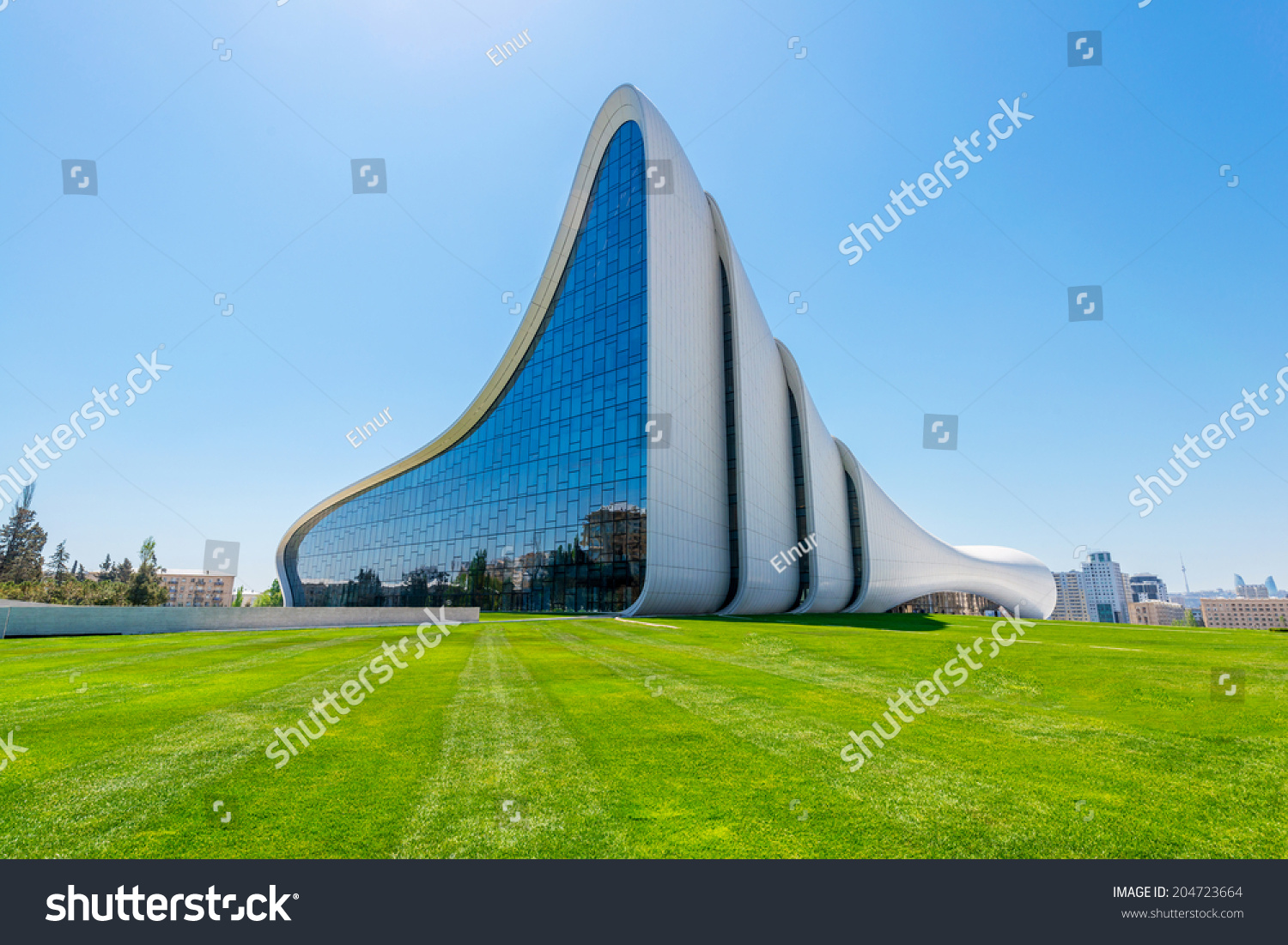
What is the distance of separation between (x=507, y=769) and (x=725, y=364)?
1609 inches

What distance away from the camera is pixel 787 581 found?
153 ft

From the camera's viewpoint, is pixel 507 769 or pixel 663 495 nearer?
pixel 507 769

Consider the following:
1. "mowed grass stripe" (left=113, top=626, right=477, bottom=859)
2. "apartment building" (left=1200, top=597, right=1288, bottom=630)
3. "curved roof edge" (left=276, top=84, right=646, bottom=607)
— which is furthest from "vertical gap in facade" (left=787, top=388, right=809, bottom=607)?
"apartment building" (left=1200, top=597, right=1288, bottom=630)

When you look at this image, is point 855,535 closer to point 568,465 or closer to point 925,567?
point 925,567

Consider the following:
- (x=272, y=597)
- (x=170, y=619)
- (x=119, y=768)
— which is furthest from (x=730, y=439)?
(x=272, y=597)

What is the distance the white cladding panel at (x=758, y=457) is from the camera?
4006cm

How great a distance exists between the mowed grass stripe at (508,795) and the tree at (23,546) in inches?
3692

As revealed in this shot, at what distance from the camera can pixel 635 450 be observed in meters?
34.2

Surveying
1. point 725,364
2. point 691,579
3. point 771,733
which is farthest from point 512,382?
point 771,733

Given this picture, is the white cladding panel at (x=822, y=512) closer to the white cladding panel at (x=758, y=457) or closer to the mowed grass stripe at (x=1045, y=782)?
the white cladding panel at (x=758, y=457)

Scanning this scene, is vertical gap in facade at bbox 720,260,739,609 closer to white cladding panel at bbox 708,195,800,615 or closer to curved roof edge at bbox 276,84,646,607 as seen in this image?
white cladding panel at bbox 708,195,800,615

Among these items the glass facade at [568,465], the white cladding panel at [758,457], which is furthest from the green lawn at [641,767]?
the white cladding panel at [758,457]

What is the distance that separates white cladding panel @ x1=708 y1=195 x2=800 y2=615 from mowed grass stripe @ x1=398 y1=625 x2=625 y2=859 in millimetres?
33458
